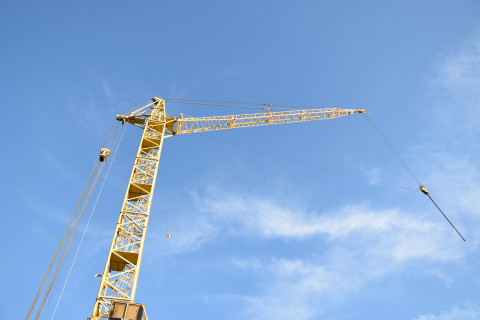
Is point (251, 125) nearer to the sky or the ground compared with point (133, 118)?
nearer to the sky

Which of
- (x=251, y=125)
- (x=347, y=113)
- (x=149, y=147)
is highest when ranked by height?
(x=347, y=113)

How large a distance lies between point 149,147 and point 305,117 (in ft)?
72.9

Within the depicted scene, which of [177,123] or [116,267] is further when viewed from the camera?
[177,123]

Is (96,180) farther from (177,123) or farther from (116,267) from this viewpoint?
(177,123)

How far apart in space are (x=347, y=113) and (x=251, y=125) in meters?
16.3

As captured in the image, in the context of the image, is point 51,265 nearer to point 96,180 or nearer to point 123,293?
point 123,293

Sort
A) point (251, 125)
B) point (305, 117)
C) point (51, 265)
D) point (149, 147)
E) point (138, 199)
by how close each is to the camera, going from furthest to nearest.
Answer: point (305, 117), point (251, 125), point (149, 147), point (138, 199), point (51, 265)

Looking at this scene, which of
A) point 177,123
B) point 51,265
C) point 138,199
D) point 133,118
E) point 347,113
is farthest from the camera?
point 347,113

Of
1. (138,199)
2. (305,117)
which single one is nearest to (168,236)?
(138,199)

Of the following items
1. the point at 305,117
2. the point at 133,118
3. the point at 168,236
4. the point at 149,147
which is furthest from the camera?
the point at 305,117

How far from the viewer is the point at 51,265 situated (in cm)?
2034

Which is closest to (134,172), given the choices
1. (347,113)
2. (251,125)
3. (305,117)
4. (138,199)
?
(138,199)

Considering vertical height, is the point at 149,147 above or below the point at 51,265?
above

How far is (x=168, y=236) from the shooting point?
2756 centimetres
